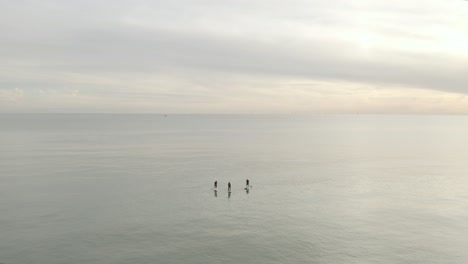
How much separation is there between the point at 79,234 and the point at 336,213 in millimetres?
38197

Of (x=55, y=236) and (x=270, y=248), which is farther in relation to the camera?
(x=55, y=236)

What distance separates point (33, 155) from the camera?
124 metres

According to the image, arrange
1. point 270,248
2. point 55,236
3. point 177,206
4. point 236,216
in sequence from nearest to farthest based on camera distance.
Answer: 1. point 270,248
2. point 55,236
3. point 236,216
4. point 177,206

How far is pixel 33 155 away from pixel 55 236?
295ft

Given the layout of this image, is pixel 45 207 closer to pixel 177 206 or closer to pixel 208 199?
pixel 177 206

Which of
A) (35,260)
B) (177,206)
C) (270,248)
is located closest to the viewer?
(35,260)

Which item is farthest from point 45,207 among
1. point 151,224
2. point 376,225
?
point 376,225

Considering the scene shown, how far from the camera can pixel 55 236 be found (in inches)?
1832

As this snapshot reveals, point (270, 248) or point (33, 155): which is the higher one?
point (33, 155)

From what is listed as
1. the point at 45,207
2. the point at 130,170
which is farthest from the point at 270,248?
the point at 130,170

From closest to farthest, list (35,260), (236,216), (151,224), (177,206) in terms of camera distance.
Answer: (35,260) < (151,224) < (236,216) < (177,206)

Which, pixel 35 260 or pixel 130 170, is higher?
pixel 130 170

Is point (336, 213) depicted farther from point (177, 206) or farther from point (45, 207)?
point (45, 207)

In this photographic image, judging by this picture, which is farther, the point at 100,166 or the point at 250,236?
the point at 100,166
